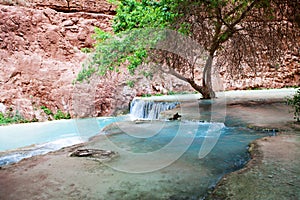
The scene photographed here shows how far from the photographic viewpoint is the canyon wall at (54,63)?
10.6m

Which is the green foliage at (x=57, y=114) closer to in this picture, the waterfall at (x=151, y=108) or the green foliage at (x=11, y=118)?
the green foliage at (x=11, y=118)

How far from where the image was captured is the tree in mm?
6695

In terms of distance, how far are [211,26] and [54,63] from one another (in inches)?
313

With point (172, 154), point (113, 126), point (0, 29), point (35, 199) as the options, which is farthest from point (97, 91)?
point (35, 199)

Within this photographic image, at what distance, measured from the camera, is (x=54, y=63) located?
39.3 ft

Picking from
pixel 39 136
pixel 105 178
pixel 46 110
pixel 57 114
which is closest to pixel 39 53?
pixel 46 110

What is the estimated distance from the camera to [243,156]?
281cm

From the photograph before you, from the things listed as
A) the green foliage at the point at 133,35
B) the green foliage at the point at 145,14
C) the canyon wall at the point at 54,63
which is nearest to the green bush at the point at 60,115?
the canyon wall at the point at 54,63

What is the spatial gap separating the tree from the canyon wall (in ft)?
9.69

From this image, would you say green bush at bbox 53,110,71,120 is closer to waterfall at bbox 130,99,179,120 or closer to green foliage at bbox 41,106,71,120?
green foliage at bbox 41,106,71,120

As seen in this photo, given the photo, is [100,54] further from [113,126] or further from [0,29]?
[0,29]

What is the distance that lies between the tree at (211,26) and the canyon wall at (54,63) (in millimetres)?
2954

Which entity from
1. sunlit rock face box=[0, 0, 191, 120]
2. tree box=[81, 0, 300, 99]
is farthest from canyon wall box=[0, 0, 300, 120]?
tree box=[81, 0, 300, 99]

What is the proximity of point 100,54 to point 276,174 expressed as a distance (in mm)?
7786
